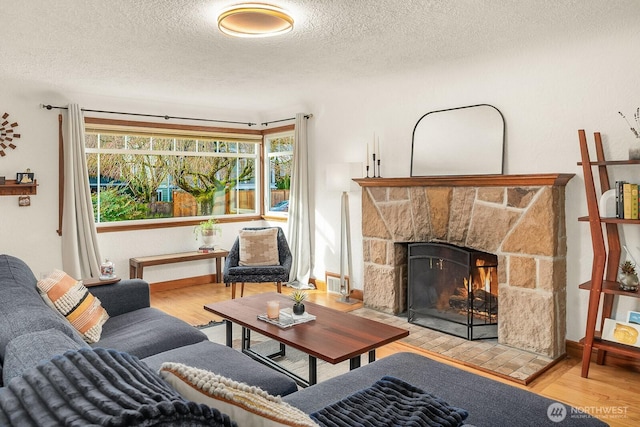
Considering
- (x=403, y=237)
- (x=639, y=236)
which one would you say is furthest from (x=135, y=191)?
(x=639, y=236)

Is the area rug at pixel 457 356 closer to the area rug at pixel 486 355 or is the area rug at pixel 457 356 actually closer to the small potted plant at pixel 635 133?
the area rug at pixel 486 355

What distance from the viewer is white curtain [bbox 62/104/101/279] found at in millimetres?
4863

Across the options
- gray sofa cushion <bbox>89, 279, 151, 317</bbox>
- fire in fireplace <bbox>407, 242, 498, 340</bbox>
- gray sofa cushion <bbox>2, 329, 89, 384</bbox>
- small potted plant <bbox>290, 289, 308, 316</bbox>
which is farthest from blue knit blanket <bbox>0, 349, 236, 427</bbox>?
fire in fireplace <bbox>407, 242, 498, 340</bbox>

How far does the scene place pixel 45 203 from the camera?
4.88 meters

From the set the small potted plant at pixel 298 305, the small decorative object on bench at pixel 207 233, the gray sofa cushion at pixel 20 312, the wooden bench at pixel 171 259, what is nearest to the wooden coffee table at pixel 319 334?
the small potted plant at pixel 298 305

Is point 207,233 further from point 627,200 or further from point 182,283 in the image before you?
point 627,200

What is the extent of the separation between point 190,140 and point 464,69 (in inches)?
143

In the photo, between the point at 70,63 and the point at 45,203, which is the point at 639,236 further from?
the point at 45,203

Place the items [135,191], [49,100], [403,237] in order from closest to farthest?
[403,237] → [49,100] → [135,191]

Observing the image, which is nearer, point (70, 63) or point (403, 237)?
point (70, 63)

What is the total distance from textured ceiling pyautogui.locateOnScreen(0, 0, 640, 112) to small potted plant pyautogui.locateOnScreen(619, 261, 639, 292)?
1.62 m

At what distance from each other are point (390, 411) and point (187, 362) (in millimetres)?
1229

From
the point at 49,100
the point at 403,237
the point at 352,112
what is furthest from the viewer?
the point at 352,112

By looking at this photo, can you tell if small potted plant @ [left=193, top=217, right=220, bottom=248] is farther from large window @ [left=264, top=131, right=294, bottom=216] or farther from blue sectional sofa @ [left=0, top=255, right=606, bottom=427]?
blue sectional sofa @ [left=0, top=255, right=606, bottom=427]
